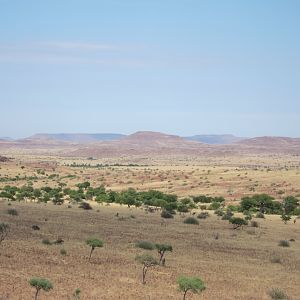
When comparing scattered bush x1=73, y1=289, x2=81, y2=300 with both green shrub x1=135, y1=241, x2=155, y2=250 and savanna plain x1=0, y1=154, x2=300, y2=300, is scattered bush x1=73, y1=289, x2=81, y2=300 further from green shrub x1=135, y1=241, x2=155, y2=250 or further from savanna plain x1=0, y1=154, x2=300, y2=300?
green shrub x1=135, y1=241, x2=155, y2=250

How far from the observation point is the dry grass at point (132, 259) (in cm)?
2330

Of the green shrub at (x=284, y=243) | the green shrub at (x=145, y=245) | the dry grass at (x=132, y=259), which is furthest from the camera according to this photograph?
the green shrub at (x=284, y=243)

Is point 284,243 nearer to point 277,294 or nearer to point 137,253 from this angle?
point 137,253

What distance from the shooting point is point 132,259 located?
2969cm

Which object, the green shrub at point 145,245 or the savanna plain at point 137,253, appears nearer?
the savanna plain at point 137,253

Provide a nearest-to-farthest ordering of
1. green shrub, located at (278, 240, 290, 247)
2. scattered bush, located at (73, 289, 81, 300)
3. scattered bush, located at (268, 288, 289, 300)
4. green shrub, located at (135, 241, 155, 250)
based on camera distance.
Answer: scattered bush, located at (73, 289, 81, 300) → scattered bush, located at (268, 288, 289, 300) → green shrub, located at (135, 241, 155, 250) → green shrub, located at (278, 240, 290, 247)

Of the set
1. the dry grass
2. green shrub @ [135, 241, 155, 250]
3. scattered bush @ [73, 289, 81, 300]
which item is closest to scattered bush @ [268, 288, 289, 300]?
the dry grass

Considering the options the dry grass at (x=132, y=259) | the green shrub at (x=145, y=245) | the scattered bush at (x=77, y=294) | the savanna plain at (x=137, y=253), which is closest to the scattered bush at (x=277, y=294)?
the savanna plain at (x=137, y=253)

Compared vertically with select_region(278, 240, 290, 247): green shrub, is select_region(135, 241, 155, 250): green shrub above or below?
above

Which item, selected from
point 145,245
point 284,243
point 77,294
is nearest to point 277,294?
point 77,294

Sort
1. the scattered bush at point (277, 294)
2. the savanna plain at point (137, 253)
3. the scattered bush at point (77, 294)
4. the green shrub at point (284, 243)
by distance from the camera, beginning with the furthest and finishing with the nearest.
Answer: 1. the green shrub at point (284, 243)
2. the savanna plain at point (137, 253)
3. the scattered bush at point (277, 294)
4. the scattered bush at point (77, 294)

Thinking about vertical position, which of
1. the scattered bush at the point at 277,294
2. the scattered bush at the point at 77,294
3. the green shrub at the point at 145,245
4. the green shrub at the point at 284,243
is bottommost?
the green shrub at the point at 284,243

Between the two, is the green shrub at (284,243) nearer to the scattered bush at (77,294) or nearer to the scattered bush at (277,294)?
the scattered bush at (277,294)

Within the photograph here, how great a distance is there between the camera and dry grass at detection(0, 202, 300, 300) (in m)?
23.3
